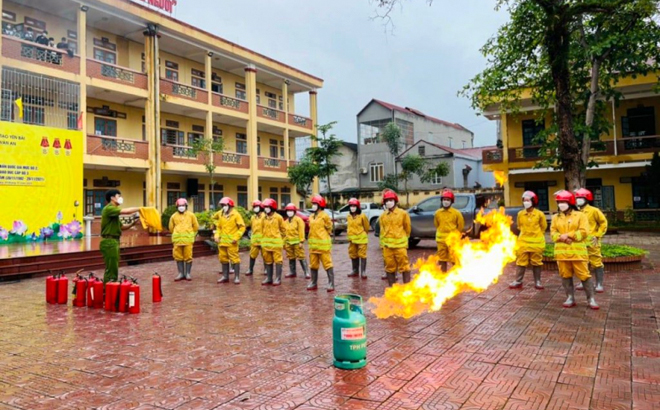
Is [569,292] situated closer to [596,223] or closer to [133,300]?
[596,223]

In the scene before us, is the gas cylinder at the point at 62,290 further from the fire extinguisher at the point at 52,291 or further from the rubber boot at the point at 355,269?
the rubber boot at the point at 355,269

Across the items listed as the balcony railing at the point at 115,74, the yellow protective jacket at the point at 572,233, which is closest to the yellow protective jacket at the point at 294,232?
the yellow protective jacket at the point at 572,233

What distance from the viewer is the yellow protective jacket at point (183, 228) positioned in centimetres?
999

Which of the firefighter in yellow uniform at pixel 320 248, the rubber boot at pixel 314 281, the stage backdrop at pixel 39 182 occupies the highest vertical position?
the stage backdrop at pixel 39 182

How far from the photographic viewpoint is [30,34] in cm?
1753

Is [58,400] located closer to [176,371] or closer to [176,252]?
[176,371]

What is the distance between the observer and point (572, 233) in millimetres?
6438

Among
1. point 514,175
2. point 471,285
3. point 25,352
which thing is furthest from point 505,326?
point 514,175

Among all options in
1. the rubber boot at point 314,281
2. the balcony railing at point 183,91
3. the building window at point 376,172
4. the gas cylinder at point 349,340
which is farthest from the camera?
the building window at point 376,172

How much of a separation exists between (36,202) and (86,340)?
11031 millimetres

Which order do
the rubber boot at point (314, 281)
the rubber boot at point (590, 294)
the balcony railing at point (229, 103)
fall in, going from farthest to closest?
the balcony railing at point (229, 103)
the rubber boot at point (314, 281)
the rubber boot at point (590, 294)

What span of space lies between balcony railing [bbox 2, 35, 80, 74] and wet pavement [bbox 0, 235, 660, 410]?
40.0ft

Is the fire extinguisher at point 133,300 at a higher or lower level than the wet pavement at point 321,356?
higher

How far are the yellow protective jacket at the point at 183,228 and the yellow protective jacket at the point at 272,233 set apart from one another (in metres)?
1.69
